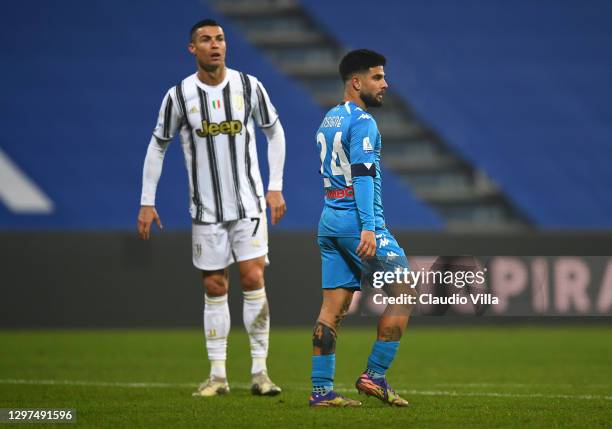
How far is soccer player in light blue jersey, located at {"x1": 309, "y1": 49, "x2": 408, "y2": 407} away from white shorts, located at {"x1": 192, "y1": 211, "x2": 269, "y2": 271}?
122 cm

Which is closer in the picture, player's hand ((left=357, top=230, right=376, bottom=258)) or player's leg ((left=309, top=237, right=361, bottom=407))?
player's hand ((left=357, top=230, right=376, bottom=258))

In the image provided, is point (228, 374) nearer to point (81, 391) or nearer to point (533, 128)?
point (81, 391)

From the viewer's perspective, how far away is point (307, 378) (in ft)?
28.2

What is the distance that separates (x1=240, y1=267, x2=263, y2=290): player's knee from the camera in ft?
23.8

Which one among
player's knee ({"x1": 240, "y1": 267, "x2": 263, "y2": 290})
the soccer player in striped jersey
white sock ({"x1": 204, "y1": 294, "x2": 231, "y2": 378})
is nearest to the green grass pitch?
white sock ({"x1": 204, "y1": 294, "x2": 231, "y2": 378})

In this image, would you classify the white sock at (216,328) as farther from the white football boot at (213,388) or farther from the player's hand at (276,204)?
the player's hand at (276,204)

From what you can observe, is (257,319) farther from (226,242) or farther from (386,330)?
(386,330)

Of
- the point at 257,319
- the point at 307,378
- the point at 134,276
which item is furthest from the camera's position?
the point at 134,276

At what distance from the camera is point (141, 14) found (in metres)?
18.9

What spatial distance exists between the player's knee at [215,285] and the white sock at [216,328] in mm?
32

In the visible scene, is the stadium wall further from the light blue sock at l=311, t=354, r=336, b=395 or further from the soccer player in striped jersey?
the light blue sock at l=311, t=354, r=336, b=395

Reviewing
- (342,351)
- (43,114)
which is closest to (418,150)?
(43,114)

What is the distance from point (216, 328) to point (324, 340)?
1.47 m
